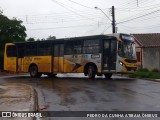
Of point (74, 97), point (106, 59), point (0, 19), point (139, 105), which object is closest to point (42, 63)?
point (106, 59)

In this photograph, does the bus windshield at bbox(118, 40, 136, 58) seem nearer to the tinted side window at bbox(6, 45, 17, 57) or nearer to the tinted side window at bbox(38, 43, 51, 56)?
the tinted side window at bbox(38, 43, 51, 56)

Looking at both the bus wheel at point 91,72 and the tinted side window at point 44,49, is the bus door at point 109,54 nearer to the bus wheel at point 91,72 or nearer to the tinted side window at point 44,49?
the bus wheel at point 91,72

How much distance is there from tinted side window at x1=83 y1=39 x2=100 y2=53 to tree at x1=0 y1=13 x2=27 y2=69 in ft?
84.4

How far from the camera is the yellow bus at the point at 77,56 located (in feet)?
85.3

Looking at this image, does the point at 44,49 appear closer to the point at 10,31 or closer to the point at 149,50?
the point at 149,50

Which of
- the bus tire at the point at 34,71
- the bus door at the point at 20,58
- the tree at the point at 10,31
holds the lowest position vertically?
the bus tire at the point at 34,71

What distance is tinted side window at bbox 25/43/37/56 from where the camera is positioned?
3155 cm

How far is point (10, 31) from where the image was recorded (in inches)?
2088

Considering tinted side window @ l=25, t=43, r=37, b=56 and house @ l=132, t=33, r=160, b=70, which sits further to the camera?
house @ l=132, t=33, r=160, b=70

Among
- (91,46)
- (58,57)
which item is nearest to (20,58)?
(58,57)

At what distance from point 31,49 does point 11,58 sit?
2.45m

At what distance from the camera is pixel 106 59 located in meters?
26.3

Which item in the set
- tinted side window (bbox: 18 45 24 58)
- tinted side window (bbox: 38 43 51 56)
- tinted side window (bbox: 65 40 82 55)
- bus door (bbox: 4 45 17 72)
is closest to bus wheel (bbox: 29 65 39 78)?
tinted side window (bbox: 38 43 51 56)

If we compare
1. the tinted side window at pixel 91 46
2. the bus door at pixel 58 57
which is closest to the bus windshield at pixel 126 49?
the tinted side window at pixel 91 46
